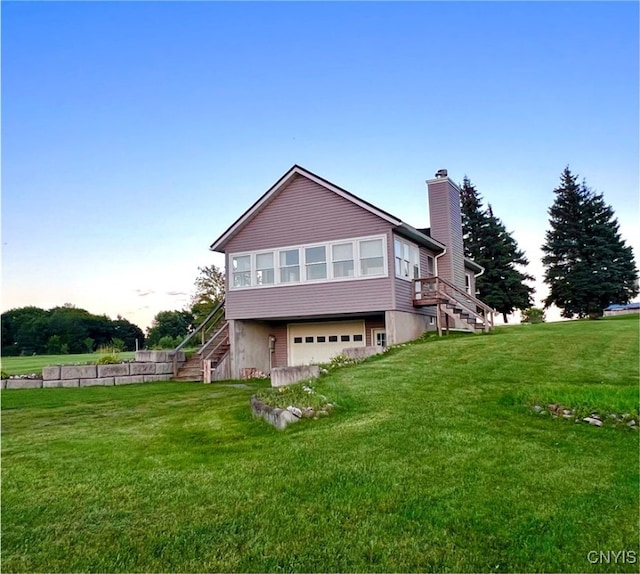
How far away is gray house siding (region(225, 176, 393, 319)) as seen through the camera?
1566 centimetres

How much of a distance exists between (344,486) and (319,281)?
1216cm

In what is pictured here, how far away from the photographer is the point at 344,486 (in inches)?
170

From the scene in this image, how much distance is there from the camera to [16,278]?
46.5 ft

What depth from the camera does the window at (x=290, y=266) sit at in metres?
16.8

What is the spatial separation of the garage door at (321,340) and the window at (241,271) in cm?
274

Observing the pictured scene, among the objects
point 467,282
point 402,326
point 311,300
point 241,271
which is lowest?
point 402,326

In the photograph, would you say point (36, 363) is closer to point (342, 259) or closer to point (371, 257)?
point (342, 259)

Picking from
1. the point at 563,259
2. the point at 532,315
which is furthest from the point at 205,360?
the point at 563,259

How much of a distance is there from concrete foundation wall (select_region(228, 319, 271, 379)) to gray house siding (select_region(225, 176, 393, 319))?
1.97 feet

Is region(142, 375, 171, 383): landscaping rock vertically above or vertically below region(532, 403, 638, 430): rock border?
below

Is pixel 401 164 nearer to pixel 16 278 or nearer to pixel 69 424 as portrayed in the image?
pixel 16 278

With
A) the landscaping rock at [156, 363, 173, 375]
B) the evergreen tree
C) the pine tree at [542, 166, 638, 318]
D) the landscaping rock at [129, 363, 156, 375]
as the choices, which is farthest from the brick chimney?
the pine tree at [542, 166, 638, 318]

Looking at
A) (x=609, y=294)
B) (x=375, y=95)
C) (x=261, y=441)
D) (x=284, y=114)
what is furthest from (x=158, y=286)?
(x=609, y=294)

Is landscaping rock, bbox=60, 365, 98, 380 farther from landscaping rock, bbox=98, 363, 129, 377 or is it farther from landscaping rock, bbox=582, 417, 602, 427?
landscaping rock, bbox=582, 417, 602, 427
